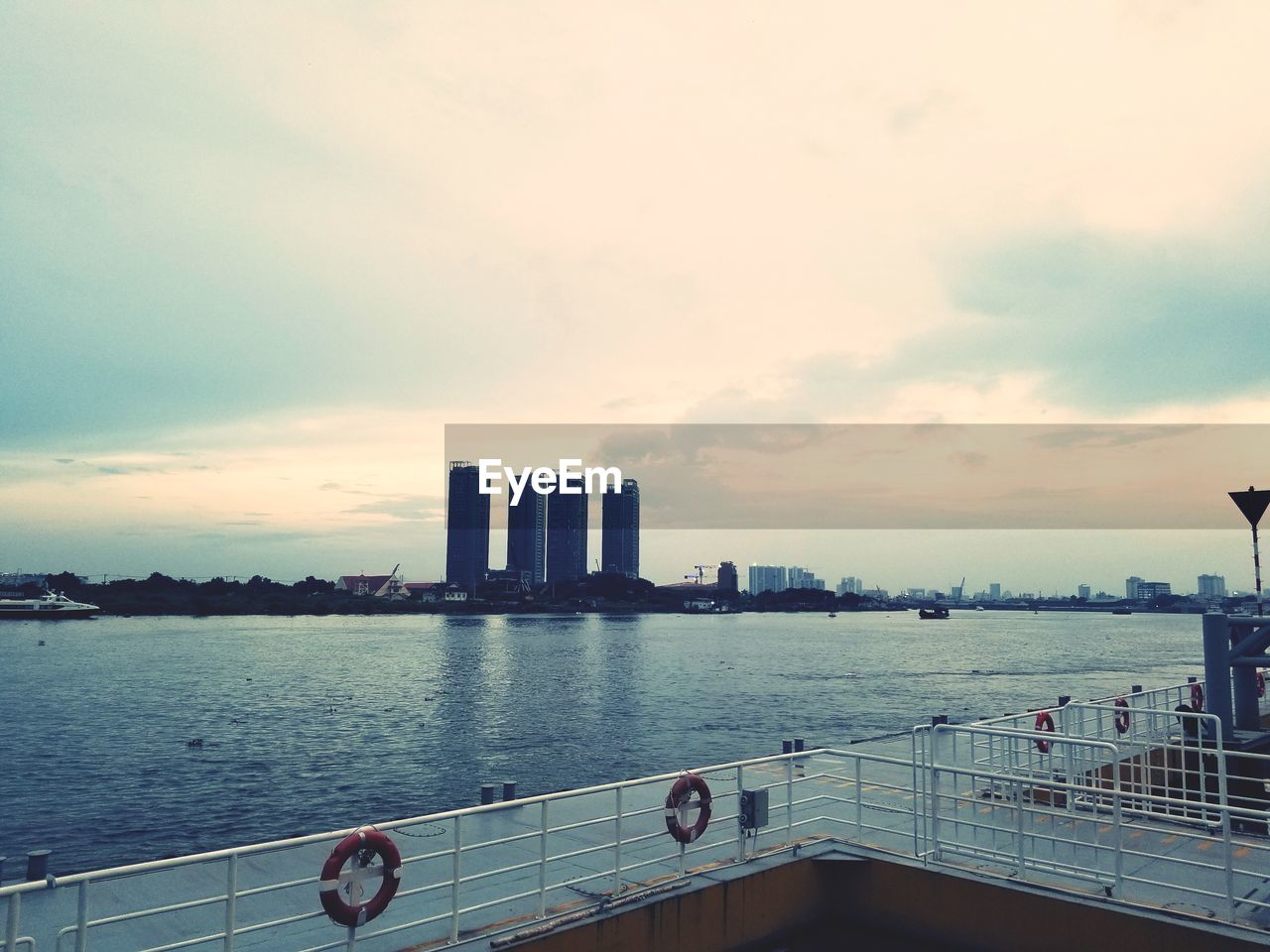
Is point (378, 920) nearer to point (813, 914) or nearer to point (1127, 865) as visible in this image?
point (813, 914)

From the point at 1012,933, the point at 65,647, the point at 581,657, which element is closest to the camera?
the point at 1012,933

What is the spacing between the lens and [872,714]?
62.6 m

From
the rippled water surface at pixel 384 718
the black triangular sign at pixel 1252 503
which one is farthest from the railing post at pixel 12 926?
the rippled water surface at pixel 384 718

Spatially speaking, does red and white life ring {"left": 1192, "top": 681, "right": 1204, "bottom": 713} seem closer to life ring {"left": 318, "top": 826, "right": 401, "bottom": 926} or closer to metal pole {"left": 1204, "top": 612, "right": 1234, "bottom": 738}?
metal pole {"left": 1204, "top": 612, "right": 1234, "bottom": 738}

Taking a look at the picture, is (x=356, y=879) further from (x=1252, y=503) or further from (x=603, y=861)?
(x=1252, y=503)

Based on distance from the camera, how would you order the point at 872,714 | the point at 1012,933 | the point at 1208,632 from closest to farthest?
1. the point at 1012,933
2. the point at 1208,632
3. the point at 872,714

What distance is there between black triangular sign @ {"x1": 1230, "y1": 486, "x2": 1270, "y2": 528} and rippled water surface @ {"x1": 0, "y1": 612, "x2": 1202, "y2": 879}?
94.5ft

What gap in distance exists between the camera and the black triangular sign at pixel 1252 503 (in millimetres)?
18141

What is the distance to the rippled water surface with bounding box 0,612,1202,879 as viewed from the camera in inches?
1394

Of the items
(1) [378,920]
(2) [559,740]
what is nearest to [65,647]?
(2) [559,740]

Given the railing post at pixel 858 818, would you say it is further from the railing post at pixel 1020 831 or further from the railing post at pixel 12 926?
the railing post at pixel 12 926

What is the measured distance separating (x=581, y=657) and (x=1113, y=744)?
11103cm

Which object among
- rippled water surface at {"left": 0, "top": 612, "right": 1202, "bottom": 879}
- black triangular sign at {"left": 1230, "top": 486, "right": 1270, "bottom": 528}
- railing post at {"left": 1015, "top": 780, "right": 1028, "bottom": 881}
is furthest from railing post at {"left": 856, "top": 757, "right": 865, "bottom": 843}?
rippled water surface at {"left": 0, "top": 612, "right": 1202, "bottom": 879}

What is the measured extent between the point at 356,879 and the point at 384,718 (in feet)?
184
